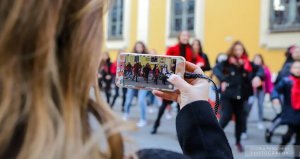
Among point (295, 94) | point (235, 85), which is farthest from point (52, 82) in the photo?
point (235, 85)

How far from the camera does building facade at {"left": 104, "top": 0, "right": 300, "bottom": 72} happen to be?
44.5ft

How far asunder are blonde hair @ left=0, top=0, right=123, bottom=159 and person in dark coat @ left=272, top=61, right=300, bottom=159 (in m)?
5.56

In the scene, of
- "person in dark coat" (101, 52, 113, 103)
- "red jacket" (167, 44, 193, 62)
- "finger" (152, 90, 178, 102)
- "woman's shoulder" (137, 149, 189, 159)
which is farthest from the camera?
"person in dark coat" (101, 52, 113, 103)

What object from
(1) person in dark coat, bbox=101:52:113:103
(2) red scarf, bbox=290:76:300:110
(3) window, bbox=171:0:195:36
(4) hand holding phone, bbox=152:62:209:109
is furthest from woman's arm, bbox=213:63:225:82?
(3) window, bbox=171:0:195:36

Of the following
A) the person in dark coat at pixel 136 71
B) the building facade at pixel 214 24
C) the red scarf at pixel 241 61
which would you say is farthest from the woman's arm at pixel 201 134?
the building facade at pixel 214 24

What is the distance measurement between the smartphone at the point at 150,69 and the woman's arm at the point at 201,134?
0.34m

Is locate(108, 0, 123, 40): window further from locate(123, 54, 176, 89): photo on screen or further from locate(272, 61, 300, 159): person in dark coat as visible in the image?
locate(123, 54, 176, 89): photo on screen

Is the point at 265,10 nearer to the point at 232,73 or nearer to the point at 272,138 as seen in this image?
the point at 272,138

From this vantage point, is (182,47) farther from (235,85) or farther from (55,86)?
(55,86)

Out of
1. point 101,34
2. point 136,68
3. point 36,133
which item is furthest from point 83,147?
point 136,68

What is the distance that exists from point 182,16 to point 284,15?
4249 millimetres

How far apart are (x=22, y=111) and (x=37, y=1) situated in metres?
0.20

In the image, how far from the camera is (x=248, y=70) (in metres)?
7.21

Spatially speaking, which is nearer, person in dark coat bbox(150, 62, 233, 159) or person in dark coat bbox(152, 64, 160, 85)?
person in dark coat bbox(150, 62, 233, 159)
